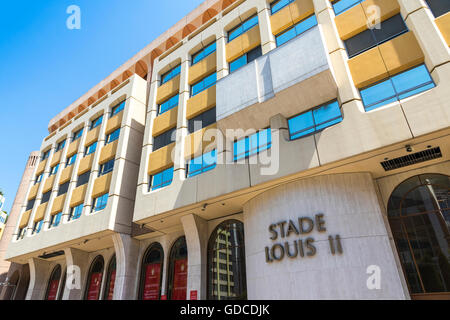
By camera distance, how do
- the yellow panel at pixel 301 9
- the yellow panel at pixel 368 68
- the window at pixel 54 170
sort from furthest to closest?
the window at pixel 54 170
the yellow panel at pixel 301 9
the yellow panel at pixel 368 68

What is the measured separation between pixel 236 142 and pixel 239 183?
2.47 metres

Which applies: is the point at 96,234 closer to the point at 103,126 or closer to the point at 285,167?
the point at 103,126

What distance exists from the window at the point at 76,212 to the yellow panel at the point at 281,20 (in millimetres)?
18956

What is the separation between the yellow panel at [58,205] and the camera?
23.6 meters

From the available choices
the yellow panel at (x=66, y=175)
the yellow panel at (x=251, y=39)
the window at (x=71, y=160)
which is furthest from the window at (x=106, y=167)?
the yellow panel at (x=251, y=39)

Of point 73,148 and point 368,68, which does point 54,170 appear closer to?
point 73,148

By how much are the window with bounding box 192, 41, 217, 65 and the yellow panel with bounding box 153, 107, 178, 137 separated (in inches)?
159

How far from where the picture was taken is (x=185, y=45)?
2092 centimetres

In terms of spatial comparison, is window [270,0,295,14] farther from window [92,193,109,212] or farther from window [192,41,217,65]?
window [92,193,109,212]

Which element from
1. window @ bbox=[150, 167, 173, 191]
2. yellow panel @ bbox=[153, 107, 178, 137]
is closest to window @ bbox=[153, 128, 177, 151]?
yellow panel @ bbox=[153, 107, 178, 137]

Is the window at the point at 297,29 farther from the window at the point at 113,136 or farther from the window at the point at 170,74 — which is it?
the window at the point at 113,136

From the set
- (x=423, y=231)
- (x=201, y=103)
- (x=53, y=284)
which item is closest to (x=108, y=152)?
(x=201, y=103)

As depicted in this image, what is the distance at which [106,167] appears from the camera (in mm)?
21891

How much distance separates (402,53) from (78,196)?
75.5ft
